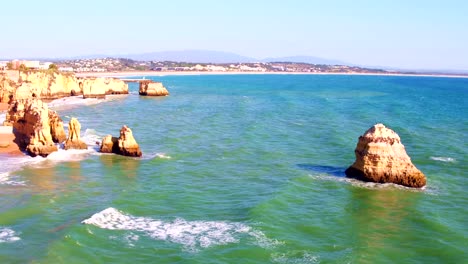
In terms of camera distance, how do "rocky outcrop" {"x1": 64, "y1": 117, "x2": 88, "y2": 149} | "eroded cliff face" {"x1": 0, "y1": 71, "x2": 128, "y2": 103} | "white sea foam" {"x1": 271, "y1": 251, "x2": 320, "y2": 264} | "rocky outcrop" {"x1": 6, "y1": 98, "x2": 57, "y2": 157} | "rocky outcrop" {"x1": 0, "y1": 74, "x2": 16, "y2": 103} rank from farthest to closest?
"eroded cliff face" {"x1": 0, "y1": 71, "x2": 128, "y2": 103}, "rocky outcrop" {"x1": 0, "y1": 74, "x2": 16, "y2": 103}, "rocky outcrop" {"x1": 64, "y1": 117, "x2": 88, "y2": 149}, "rocky outcrop" {"x1": 6, "y1": 98, "x2": 57, "y2": 157}, "white sea foam" {"x1": 271, "y1": 251, "x2": 320, "y2": 264}

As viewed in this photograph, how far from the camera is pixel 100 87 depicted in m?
112

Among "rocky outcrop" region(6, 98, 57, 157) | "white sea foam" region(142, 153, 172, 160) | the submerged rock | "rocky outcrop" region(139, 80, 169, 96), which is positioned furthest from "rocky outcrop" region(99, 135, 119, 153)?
"rocky outcrop" region(139, 80, 169, 96)

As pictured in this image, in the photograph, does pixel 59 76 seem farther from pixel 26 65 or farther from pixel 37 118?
pixel 37 118

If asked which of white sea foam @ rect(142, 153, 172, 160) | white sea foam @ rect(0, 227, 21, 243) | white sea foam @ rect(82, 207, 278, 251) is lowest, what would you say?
white sea foam @ rect(0, 227, 21, 243)

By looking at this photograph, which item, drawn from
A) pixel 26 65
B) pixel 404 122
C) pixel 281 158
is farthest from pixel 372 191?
pixel 26 65

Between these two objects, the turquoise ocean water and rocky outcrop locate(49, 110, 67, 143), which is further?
rocky outcrop locate(49, 110, 67, 143)

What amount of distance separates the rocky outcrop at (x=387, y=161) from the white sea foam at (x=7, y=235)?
76.9 ft

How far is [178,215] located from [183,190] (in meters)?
5.52

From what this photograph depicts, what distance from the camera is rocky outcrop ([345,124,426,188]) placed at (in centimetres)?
3650

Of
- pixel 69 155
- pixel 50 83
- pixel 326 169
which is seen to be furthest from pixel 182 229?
pixel 50 83

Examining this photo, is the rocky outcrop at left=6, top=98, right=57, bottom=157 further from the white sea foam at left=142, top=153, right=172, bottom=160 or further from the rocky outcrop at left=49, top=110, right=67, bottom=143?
the white sea foam at left=142, top=153, right=172, bottom=160

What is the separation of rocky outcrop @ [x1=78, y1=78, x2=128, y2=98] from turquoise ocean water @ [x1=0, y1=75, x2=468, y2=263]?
51.6m

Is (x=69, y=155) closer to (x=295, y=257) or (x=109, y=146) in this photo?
(x=109, y=146)

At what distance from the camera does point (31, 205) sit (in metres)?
31.2
